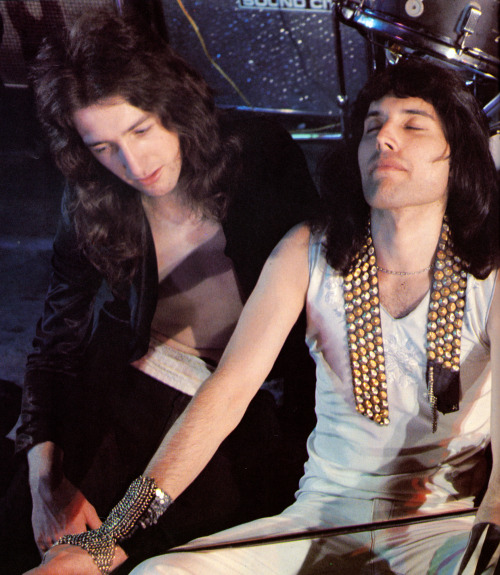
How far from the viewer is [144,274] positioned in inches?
78.5

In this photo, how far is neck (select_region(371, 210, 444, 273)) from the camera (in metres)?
1.55

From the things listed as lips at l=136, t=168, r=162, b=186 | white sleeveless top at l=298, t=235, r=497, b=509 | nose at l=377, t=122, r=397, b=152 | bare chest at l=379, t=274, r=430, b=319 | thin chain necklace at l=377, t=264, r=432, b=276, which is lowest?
white sleeveless top at l=298, t=235, r=497, b=509

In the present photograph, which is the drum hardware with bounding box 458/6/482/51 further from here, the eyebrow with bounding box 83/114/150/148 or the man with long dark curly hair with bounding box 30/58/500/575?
the eyebrow with bounding box 83/114/150/148

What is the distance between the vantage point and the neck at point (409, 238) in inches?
60.9

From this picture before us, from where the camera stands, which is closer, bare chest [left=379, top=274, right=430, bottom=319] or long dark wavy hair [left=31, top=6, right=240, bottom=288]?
bare chest [left=379, top=274, right=430, bottom=319]

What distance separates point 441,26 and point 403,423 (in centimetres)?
123

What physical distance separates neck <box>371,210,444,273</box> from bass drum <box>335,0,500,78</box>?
24.0 inches

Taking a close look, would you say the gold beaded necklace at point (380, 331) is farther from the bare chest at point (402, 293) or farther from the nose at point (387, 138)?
the nose at point (387, 138)

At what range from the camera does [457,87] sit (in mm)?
1586

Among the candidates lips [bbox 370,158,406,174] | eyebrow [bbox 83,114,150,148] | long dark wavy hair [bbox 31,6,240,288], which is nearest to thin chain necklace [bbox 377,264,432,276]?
lips [bbox 370,158,406,174]

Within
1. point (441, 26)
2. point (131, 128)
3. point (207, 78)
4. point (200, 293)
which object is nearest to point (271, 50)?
point (207, 78)

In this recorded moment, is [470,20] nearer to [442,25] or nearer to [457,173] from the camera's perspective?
[442,25]

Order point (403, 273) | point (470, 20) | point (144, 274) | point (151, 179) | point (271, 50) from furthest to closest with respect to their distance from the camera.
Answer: point (271, 50), point (144, 274), point (151, 179), point (470, 20), point (403, 273)

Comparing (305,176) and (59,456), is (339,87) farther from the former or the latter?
(59,456)
